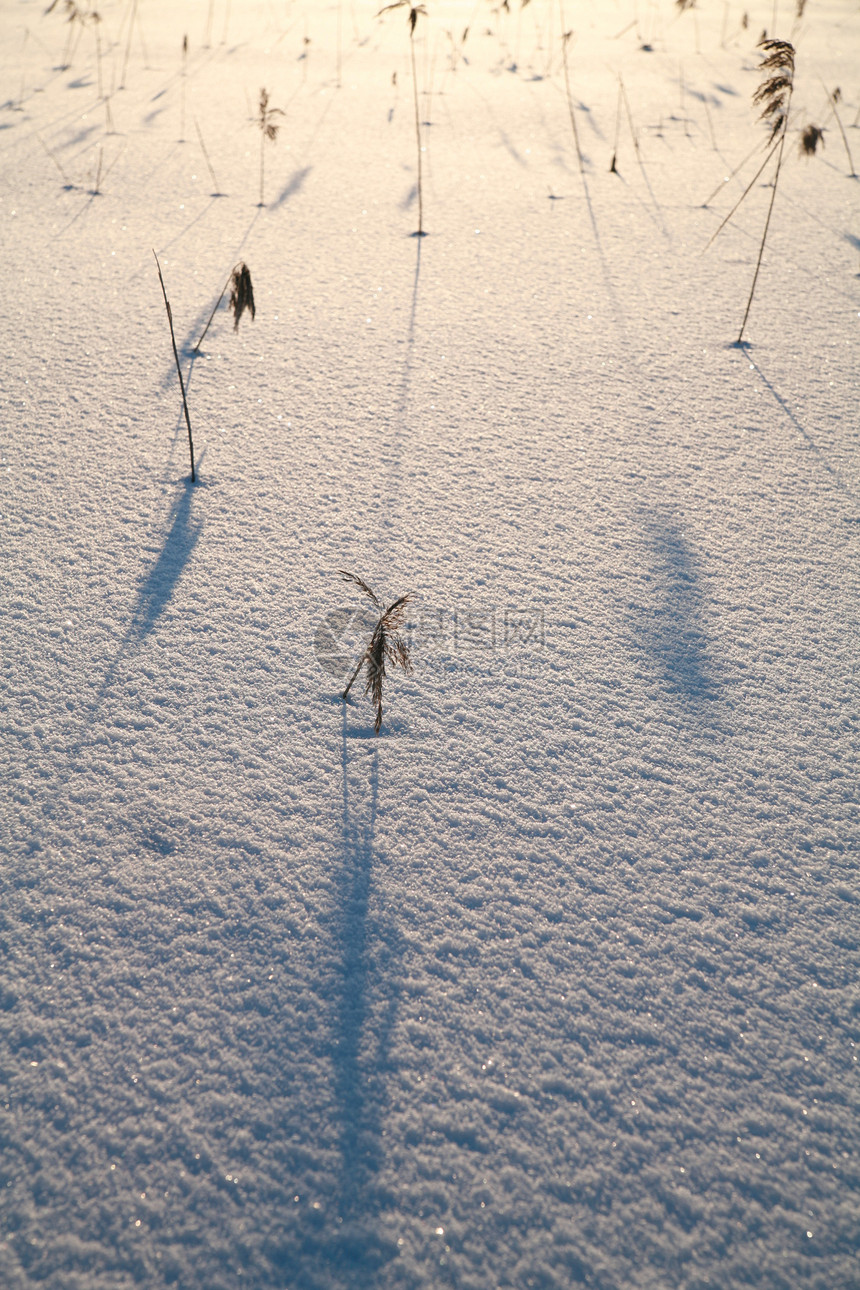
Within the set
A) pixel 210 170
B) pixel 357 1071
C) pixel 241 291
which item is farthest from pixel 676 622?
pixel 210 170

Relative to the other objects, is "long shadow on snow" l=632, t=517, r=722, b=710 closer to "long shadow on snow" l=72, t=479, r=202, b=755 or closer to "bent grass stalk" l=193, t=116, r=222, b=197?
"long shadow on snow" l=72, t=479, r=202, b=755

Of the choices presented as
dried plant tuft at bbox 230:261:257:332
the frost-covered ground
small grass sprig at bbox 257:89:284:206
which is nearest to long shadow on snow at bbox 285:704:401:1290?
the frost-covered ground

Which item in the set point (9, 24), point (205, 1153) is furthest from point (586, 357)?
point (9, 24)

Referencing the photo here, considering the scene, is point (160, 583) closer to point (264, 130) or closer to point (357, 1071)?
point (357, 1071)

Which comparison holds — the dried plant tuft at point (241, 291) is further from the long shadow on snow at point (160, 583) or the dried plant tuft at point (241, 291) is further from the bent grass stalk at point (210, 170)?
the bent grass stalk at point (210, 170)

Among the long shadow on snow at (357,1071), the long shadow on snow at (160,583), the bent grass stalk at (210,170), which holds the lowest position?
the long shadow on snow at (357,1071)

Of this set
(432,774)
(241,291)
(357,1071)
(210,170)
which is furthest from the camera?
(210,170)

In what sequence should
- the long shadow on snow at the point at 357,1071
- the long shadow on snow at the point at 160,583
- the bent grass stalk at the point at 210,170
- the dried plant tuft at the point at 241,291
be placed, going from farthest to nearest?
the bent grass stalk at the point at 210,170 → the dried plant tuft at the point at 241,291 → the long shadow on snow at the point at 160,583 → the long shadow on snow at the point at 357,1071

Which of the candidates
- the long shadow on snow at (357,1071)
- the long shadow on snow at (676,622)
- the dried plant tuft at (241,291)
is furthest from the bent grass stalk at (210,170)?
the long shadow on snow at (357,1071)

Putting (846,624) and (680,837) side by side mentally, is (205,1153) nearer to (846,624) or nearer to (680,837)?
(680,837)
